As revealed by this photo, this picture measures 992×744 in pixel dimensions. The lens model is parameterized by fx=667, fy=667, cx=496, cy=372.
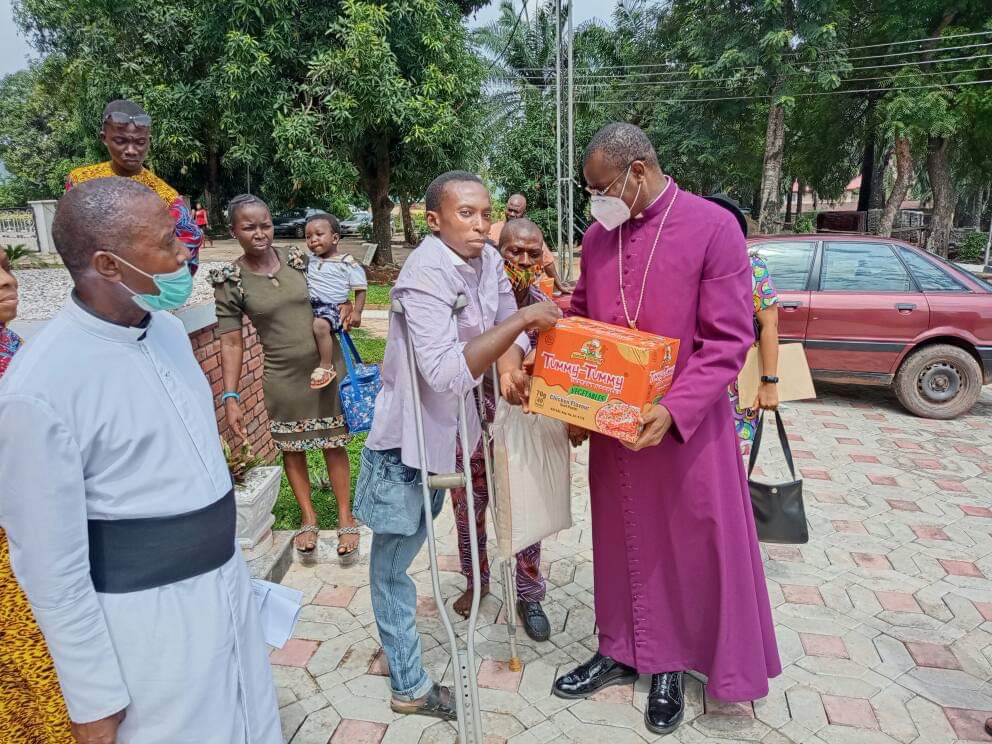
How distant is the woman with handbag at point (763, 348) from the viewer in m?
3.61

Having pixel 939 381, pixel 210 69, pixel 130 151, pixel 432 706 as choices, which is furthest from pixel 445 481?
pixel 210 69

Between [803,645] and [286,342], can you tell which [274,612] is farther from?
[803,645]

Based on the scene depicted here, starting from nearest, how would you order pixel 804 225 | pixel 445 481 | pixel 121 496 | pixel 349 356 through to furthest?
pixel 121 496
pixel 445 481
pixel 349 356
pixel 804 225

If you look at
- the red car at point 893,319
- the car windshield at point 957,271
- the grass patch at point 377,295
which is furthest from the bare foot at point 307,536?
the grass patch at point 377,295

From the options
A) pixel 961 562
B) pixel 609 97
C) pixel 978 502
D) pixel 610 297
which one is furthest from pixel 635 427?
pixel 609 97

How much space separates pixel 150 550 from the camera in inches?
61.8

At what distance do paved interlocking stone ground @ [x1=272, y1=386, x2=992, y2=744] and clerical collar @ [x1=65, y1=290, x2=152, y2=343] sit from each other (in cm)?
194

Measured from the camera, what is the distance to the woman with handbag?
3.61 metres

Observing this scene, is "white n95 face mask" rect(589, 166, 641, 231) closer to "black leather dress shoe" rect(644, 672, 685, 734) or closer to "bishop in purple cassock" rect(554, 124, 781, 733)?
"bishop in purple cassock" rect(554, 124, 781, 733)

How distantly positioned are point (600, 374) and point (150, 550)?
143cm

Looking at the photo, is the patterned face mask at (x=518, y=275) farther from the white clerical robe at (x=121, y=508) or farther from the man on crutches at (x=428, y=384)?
the white clerical robe at (x=121, y=508)

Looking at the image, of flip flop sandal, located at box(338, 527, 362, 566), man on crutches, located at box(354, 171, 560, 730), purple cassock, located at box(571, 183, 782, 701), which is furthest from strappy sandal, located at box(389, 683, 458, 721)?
flip flop sandal, located at box(338, 527, 362, 566)

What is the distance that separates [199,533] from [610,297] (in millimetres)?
1759

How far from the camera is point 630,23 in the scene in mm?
25875
